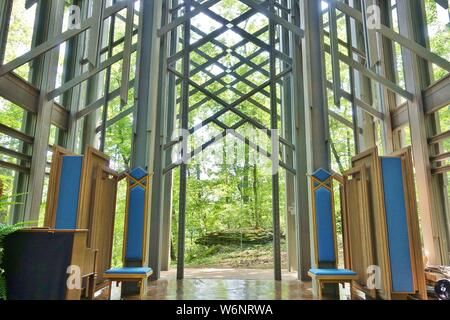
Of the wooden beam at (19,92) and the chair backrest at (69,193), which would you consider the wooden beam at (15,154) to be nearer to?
the wooden beam at (19,92)

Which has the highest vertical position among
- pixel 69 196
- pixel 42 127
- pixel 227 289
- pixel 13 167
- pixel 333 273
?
pixel 42 127

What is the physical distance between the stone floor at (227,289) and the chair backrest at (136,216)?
1.83 ft

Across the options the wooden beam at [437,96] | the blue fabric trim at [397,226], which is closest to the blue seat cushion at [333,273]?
the blue fabric trim at [397,226]

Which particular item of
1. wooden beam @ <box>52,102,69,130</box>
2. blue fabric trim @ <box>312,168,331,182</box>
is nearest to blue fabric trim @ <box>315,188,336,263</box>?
blue fabric trim @ <box>312,168,331,182</box>

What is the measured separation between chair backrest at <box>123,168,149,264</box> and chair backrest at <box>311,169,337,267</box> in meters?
2.28

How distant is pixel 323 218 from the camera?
14.7ft

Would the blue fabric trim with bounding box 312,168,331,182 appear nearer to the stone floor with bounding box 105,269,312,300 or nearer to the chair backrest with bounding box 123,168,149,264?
the stone floor with bounding box 105,269,312,300

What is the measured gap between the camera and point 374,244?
3.87 m

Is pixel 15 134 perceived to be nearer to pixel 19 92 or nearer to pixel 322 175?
pixel 19 92

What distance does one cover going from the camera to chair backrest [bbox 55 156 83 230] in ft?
12.8

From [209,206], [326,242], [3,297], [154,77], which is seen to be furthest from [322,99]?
[209,206]

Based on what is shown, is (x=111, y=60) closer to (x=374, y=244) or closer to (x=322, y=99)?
(x=322, y=99)

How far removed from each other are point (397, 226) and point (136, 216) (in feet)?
10.6

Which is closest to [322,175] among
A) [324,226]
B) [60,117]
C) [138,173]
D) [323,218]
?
[323,218]
